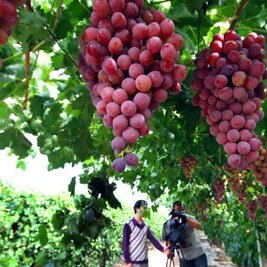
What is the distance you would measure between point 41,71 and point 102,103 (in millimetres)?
1687

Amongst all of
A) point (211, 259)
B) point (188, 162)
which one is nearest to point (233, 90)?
point (188, 162)

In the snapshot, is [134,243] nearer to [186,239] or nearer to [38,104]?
[186,239]

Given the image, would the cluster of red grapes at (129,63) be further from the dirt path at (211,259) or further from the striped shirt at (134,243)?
the dirt path at (211,259)

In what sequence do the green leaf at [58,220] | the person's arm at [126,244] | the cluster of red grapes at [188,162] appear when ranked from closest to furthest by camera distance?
the green leaf at [58,220], the cluster of red grapes at [188,162], the person's arm at [126,244]

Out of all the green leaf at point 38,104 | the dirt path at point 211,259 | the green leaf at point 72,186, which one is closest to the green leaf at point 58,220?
the green leaf at point 72,186

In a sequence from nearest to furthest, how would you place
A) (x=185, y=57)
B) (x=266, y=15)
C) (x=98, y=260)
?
1. (x=266, y=15)
2. (x=185, y=57)
3. (x=98, y=260)

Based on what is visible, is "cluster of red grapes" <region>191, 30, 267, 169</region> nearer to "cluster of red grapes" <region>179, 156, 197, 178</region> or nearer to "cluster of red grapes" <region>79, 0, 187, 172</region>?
"cluster of red grapes" <region>79, 0, 187, 172</region>

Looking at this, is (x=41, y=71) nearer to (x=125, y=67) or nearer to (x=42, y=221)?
(x=125, y=67)

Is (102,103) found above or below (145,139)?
below

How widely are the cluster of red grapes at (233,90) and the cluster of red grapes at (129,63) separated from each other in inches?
9.4

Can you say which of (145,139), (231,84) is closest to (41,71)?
(145,139)

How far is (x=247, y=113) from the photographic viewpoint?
128 cm

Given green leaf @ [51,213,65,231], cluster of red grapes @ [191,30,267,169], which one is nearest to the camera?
green leaf @ [51,213,65,231]

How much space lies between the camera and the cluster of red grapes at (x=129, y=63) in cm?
98
